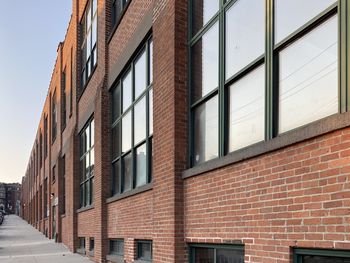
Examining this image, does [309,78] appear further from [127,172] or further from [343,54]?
[127,172]

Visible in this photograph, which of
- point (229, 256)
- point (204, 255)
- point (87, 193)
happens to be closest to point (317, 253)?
→ point (229, 256)

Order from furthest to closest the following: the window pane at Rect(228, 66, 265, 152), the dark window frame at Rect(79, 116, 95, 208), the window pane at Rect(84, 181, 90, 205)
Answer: the window pane at Rect(84, 181, 90, 205) < the dark window frame at Rect(79, 116, 95, 208) < the window pane at Rect(228, 66, 265, 152)

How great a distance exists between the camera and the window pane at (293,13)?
4755 millimetres

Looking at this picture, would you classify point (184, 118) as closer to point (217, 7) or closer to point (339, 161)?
point (217, 7)

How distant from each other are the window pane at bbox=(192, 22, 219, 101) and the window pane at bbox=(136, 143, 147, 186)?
299 cm

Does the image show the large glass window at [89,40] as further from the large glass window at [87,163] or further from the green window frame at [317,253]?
the green window frame at [317,253]

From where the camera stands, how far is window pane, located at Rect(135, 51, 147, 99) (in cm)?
1072

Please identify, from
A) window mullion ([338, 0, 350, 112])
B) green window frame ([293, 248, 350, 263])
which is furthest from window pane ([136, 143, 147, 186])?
window mullion ([338, 0, 350, 112])

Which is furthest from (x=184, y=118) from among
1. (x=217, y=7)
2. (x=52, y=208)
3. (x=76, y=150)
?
(x=52, y=208)

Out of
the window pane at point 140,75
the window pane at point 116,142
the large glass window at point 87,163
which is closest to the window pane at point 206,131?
the window pane at point 140,75

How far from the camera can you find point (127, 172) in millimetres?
11984

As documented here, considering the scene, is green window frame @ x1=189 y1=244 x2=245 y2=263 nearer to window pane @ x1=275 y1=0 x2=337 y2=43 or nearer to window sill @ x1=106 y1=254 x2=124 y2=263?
window pane @ x1=275 y1=0 x2=337 y2=43

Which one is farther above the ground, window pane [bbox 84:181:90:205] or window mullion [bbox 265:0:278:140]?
window mullion [bbox 265:0:278:140]

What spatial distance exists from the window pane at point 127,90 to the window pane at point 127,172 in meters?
1.35
